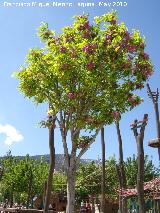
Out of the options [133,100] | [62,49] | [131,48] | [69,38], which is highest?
[69,38]

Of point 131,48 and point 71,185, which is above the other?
point 131,48

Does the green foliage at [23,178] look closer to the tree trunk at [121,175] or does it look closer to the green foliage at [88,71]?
the tree trunk at [121,175]

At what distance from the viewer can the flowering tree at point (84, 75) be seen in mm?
16078

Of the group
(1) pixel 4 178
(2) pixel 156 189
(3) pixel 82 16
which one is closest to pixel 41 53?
(3) pixel 82 16

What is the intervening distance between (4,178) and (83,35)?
50808mm

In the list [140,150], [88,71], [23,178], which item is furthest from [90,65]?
[23,178]

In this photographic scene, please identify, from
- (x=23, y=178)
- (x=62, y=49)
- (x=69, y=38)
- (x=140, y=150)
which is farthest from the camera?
(x=23, y=178)

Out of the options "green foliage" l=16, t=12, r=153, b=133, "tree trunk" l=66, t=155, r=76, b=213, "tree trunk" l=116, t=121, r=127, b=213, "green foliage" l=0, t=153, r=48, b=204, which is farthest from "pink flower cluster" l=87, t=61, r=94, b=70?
"green foliage" l=0, t=153, r=48, b=204

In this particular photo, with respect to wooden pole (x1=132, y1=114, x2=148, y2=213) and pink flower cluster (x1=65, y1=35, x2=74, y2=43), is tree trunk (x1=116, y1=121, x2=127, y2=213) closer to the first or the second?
pink flower cluster (x1=65, y1=35, x2=74, y2=43)

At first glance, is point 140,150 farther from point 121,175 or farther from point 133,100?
point 121,175

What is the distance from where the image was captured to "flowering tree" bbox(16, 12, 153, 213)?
1608 cm

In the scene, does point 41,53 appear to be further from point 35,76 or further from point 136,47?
point 136,47

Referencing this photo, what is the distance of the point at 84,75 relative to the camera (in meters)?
16.1

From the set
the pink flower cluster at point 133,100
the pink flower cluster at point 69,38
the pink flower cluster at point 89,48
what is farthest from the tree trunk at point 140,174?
the pink flower cluster at point 69,38
